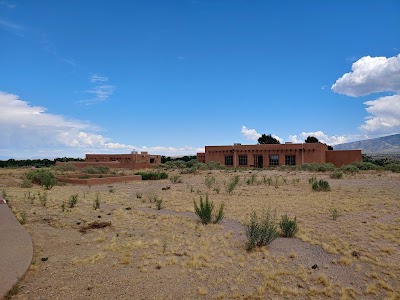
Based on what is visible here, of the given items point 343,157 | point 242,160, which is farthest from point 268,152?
point 343,157

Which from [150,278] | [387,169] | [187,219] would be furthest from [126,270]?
[387,169]

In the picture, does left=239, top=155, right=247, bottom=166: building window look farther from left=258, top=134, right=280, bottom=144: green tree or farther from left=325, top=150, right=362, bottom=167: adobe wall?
left=258, top=134, right=280, bottom=144: green tree

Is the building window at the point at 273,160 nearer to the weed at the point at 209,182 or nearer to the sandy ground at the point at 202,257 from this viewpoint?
the weed at the point at 209,182

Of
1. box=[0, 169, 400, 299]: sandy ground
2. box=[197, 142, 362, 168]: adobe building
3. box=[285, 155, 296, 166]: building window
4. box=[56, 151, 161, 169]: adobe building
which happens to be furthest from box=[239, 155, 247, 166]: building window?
box=[0, 169, 400, 299]: sandy ground

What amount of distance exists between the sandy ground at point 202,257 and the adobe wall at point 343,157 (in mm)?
33941

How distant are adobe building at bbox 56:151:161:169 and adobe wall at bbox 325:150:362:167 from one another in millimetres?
26286

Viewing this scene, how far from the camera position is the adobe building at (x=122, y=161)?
4803 cm

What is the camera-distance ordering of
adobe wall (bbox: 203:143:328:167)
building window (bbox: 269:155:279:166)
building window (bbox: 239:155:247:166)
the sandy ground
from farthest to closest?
building window (bbox: 239:155:247:166), building window (bbox: 269:155:279:166), adobe wall (bbox: 203:143:328:167), the sandy ground

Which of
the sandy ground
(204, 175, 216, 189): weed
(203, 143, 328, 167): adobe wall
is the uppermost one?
(203, 143, 328, 167): adobe wall

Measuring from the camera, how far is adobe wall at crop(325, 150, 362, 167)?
144 ft

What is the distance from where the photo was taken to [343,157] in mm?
45000

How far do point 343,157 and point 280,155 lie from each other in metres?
8.74

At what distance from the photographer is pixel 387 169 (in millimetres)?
35375

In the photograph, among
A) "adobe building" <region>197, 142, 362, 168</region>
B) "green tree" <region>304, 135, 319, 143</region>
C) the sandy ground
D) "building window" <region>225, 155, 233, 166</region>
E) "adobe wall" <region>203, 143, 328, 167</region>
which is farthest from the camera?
"green tree" <region>304, 135, 319, 143</region>
